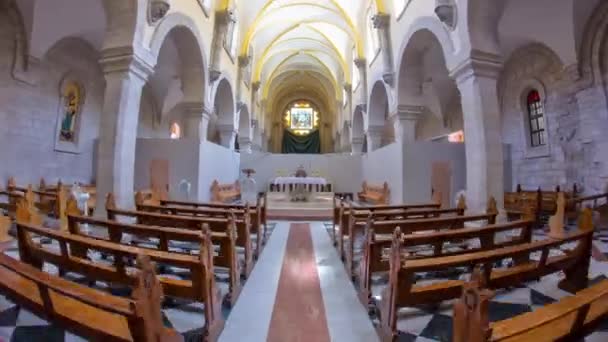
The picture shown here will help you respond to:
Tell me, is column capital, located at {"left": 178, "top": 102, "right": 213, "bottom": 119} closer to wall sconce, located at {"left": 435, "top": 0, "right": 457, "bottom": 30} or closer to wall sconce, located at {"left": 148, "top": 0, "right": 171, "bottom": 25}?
wall sconce, located at {"left": 148, "top": 0, "right": 171, "bottom": 25}

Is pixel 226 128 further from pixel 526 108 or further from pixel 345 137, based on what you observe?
pixel 526 108

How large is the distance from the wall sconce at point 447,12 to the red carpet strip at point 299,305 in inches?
193

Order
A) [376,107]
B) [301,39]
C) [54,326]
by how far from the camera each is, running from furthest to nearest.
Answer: [301,39] < [376,107] < [54,326]

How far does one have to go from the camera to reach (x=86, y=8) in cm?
723

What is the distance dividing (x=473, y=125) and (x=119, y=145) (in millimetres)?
5884

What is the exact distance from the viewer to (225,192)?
9984mm

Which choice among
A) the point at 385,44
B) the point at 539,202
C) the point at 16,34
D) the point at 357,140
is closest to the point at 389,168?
the point at 539,202

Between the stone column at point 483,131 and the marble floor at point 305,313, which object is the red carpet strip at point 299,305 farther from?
the stone column at point 483,131

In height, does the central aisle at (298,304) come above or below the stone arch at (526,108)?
below

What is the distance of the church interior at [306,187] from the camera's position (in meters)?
2.00

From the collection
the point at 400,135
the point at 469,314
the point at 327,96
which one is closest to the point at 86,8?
the point at 400,135

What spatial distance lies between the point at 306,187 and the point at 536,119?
738 centimetres

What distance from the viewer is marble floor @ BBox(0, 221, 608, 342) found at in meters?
2.07

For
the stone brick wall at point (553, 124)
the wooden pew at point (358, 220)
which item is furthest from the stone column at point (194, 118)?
the stone brick wall at point (553, 124)
